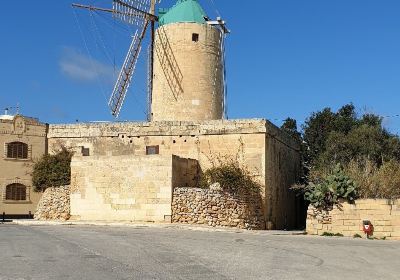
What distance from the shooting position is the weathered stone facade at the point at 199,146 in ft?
87.2

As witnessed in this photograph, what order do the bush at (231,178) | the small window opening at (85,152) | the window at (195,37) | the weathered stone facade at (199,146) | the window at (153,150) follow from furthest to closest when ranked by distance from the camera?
the window at (195,37) → the small window opening at (85,152) → the window at (153,150) → the weathered stone facade at (199,146) → the bush at (231,178)

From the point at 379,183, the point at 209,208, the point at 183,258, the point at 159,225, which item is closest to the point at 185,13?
the point at 209,208

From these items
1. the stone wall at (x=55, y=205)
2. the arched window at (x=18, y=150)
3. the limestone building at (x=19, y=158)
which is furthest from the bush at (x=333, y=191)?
the arched window at (x=18, y=150)

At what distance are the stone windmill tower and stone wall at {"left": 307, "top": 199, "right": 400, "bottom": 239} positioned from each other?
31.4 feet

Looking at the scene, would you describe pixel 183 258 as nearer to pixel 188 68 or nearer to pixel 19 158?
A: pixel 188 68

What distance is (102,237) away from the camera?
17422mm

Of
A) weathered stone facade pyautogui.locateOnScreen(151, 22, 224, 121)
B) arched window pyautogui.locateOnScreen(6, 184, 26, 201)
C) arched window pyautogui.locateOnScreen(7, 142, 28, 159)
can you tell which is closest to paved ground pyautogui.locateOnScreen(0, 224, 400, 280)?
weathered stone facade pyautogui.locateOnScreen(151, 22, 224, 121)

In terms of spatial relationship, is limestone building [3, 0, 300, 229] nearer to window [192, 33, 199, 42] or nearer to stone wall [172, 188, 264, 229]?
window [192, 33, 199, 42]

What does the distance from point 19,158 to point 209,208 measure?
11.9 meters

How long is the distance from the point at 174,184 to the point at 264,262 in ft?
42.5

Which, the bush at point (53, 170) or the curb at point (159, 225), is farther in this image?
the bush at point (53, 170)

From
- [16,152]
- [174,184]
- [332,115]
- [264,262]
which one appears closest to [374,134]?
[332,115]

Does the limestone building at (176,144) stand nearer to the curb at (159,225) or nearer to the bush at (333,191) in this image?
the curb at (159,225)

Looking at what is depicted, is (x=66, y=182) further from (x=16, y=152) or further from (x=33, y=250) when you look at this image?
(x=33, y=250)
